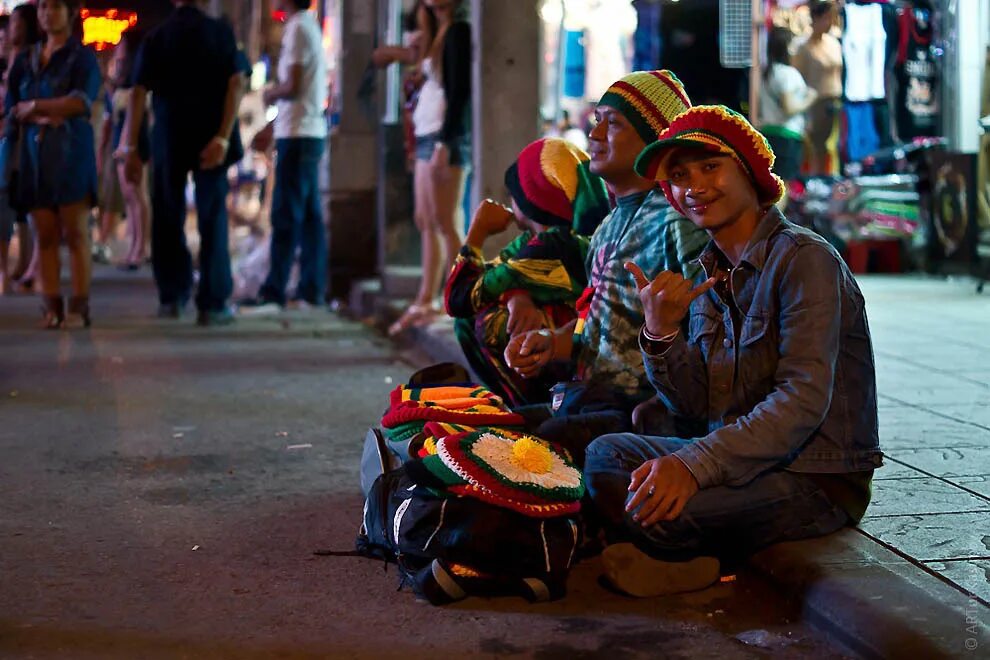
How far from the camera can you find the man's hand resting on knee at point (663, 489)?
3537 millimetres

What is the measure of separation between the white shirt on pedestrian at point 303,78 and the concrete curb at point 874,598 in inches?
294

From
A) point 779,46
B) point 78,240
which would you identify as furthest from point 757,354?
point 779,46

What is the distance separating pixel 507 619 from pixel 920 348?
4791 millimetres

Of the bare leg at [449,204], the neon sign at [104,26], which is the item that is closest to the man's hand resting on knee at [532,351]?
the bare leg at [449,204]

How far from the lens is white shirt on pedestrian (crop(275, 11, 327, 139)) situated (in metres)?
10.5

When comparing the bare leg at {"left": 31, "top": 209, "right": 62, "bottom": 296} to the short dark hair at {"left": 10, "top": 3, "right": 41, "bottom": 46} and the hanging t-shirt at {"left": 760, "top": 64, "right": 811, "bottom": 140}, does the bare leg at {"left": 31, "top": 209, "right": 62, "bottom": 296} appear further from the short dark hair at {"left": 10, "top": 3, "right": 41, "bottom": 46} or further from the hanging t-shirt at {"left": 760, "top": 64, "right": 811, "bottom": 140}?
the hanging t-shirt at {"left": 760, "top": 64, "right": 811, "bottom": 140}

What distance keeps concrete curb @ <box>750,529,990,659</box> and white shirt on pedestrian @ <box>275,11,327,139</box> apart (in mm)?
7465

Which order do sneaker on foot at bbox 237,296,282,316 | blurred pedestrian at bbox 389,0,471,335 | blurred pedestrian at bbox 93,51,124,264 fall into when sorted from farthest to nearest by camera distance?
blurred pedestrian at bbox 93,51,124,264 < sneaker on foot at bbox 237,296,282,316 < blurred pedestrian at bbox 389,0,471,335

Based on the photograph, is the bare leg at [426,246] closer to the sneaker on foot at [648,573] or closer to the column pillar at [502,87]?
the column pillar at [502,87]

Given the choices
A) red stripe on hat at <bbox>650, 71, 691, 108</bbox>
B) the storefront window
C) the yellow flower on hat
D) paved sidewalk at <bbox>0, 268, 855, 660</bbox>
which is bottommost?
paved sidewalk at <bbox>0, 268, 855, 660</bbox>

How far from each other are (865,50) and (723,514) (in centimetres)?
1061

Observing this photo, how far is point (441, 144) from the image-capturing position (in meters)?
8.91

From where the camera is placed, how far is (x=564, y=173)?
521 centimetres

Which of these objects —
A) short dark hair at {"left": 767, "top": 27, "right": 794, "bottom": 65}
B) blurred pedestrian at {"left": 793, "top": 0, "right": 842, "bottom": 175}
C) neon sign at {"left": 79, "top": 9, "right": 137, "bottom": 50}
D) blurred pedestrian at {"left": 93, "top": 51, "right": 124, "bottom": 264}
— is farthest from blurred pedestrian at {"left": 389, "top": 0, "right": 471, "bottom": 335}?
neon sign at {"left": 79, "top": 9, "right": 137, "bottom": 50}
